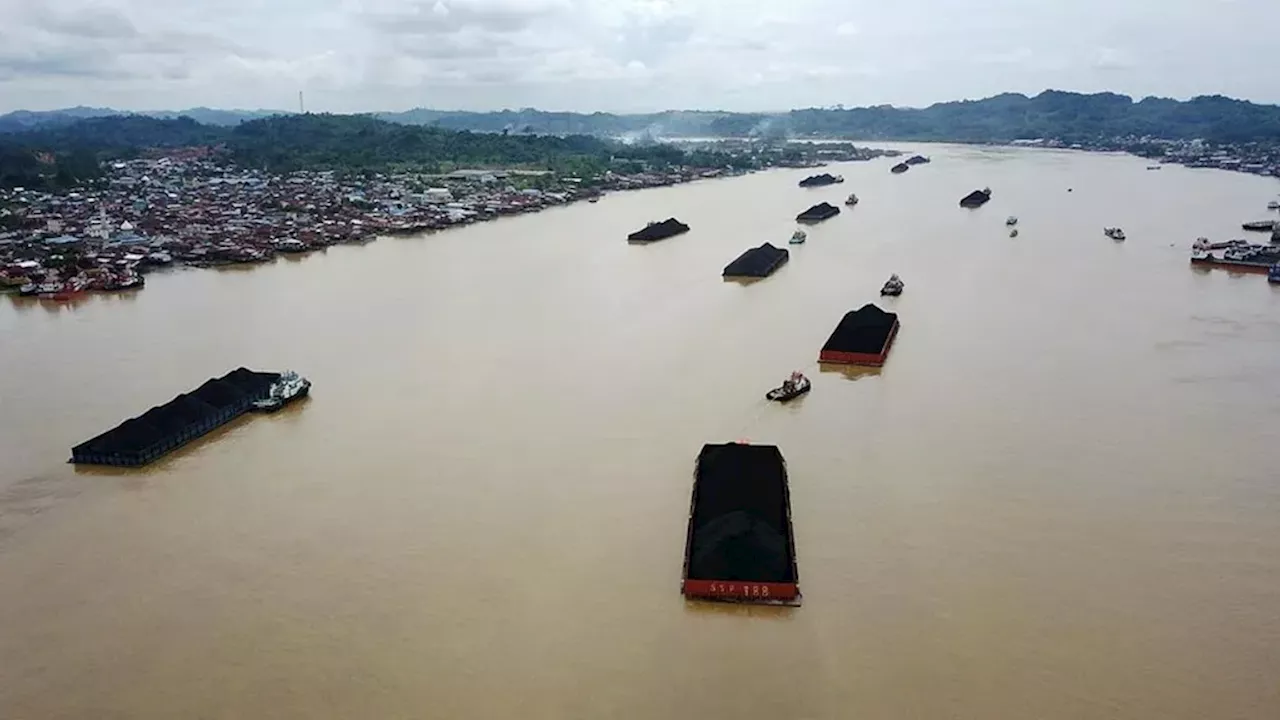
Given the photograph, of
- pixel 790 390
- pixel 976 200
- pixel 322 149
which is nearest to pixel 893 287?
pixel 790 390

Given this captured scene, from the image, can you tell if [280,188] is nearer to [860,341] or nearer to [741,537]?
[860,341]

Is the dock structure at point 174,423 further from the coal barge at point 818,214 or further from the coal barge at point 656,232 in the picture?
the coal barge at point 818,214

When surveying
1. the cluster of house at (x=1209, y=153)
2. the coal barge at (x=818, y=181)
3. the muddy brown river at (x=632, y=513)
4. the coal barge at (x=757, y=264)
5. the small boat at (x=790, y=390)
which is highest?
the cluster of house at (x=1209, y=153)

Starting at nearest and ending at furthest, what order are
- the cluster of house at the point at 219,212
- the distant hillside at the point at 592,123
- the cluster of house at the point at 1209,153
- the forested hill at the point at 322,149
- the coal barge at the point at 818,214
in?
the cluster of house at the point at 219,212, the coal barge at the point at 818,214, the forested hill at the point at 322,149, the cluster of house at the point at 1209,153, the distant hillside at the point at 592,123

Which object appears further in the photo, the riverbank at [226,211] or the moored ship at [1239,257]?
the riverbank at [226,211]

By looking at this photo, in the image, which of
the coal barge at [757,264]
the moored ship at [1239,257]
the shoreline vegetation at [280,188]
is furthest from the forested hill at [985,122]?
the coal barge at [757,264]

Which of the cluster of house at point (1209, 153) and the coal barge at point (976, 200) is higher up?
the cluster of house at point (1209, 153)
